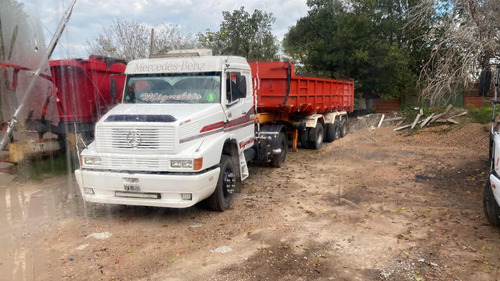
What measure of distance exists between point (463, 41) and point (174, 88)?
1099cm

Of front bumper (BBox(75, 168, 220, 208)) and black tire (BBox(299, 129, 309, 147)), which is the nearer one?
front bumper (BBox(75, 168, 220, 208))

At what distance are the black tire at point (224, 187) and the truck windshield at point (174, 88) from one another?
1.08 meters

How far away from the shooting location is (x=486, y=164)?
9391 millimetres

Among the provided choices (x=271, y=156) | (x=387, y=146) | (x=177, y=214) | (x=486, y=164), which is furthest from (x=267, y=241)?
(x=387, y=146)

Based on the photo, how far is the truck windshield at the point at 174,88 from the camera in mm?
6262

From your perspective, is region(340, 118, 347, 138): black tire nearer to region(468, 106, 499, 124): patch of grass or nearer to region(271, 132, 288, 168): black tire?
region(468, 106, 499, 124): patch of grass

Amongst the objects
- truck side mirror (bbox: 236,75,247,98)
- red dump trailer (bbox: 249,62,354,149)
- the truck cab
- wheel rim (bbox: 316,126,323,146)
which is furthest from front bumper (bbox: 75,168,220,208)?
wheel rim (bbox: 316,126,323,146)

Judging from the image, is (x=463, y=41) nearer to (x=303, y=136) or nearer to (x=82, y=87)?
(x=303, y=136)

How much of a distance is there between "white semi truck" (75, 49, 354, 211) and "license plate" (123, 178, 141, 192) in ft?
0.05

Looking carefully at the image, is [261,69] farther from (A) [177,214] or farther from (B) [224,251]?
(B) [224,251]

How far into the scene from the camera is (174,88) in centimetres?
636

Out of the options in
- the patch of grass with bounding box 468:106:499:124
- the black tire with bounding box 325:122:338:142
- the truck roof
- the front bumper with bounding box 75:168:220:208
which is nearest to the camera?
the front bumper with bounding box 75:168:220:208

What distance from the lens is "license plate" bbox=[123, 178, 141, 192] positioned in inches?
207

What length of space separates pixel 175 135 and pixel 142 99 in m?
1.56
